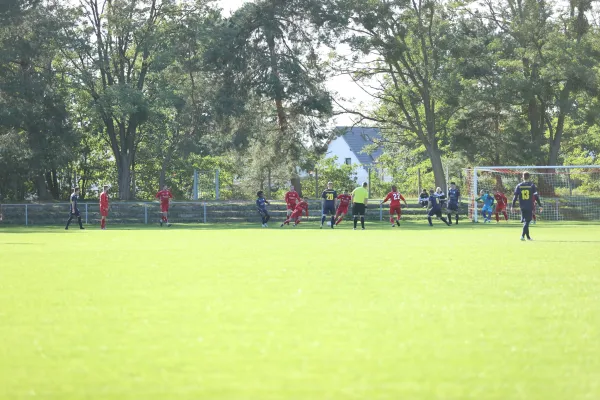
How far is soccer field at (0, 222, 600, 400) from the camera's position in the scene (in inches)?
227

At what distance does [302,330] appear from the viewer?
309 inches

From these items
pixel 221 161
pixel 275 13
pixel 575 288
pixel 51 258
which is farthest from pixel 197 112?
pixel 575 288

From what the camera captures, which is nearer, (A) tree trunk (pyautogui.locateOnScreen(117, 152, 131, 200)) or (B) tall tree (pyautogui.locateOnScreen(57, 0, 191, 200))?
(B) tall tree (pyautogui.locateOnScreen(57, 0, 191, 200))

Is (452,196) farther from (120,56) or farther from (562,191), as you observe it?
(120,56)

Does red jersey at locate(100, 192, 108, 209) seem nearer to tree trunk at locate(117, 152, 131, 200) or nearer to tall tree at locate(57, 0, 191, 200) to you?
tall tree at locate(57, 0, 191, 200)

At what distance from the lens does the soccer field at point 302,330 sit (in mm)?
5754

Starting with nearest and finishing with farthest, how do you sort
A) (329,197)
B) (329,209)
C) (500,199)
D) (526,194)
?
(526,194) < (329,197) < (329,209) < (500,199)

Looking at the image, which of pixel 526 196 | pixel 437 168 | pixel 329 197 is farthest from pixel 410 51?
pixel 526 196

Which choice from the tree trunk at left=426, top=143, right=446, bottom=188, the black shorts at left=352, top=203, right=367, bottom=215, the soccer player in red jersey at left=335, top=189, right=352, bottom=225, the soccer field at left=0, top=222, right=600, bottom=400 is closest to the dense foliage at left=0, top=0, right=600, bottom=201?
the tree trunk at left=426, top=143, right=446, bottom=188

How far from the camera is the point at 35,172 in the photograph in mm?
43219

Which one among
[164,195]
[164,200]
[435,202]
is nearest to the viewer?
[435,202]

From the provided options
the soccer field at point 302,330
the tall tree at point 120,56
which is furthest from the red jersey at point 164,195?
the soccer field at point 302,330

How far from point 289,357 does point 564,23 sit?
136 feet

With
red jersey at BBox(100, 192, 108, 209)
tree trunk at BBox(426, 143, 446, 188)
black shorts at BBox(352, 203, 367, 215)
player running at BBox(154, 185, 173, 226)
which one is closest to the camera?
black shorts at BBox(352, 203, 367, 215)
